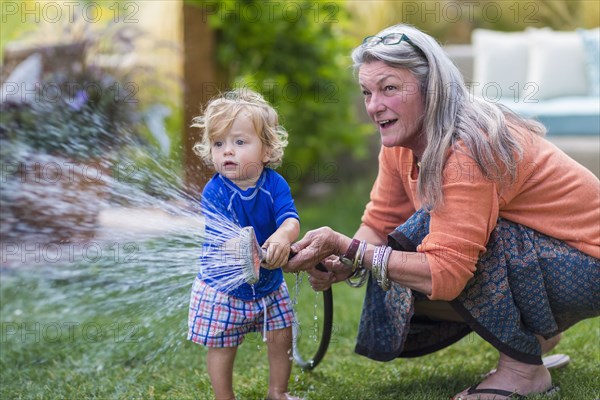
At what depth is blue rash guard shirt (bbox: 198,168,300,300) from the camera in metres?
2.34

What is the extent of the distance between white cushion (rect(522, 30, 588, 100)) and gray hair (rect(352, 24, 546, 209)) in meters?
3.19

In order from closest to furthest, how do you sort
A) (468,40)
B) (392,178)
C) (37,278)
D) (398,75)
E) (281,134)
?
(398,75)
(281,134)
(392,178)
(37,278)
(468,40)

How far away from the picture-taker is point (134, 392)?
9.01 feet

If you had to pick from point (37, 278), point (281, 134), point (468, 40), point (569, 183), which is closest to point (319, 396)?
point (281, 134)

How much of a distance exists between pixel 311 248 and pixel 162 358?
1028 millimetres

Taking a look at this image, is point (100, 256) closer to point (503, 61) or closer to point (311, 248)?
point (311, 248)

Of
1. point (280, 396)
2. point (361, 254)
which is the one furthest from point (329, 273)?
point (280, 396)

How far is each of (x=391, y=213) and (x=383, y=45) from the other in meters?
0.64

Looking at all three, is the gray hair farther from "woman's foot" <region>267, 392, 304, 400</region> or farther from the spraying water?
"woman's foot" <region>267, 392, 304, 400</region>

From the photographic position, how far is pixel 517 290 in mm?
2434

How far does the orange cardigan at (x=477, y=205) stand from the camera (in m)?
2.28

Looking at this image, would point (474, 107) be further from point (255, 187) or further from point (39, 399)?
point (39, 399)

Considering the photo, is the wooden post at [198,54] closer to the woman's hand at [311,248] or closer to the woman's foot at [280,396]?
the woman's foot at [280,396]

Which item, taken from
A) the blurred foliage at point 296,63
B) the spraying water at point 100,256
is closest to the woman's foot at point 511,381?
the spraying water at point 100,256
